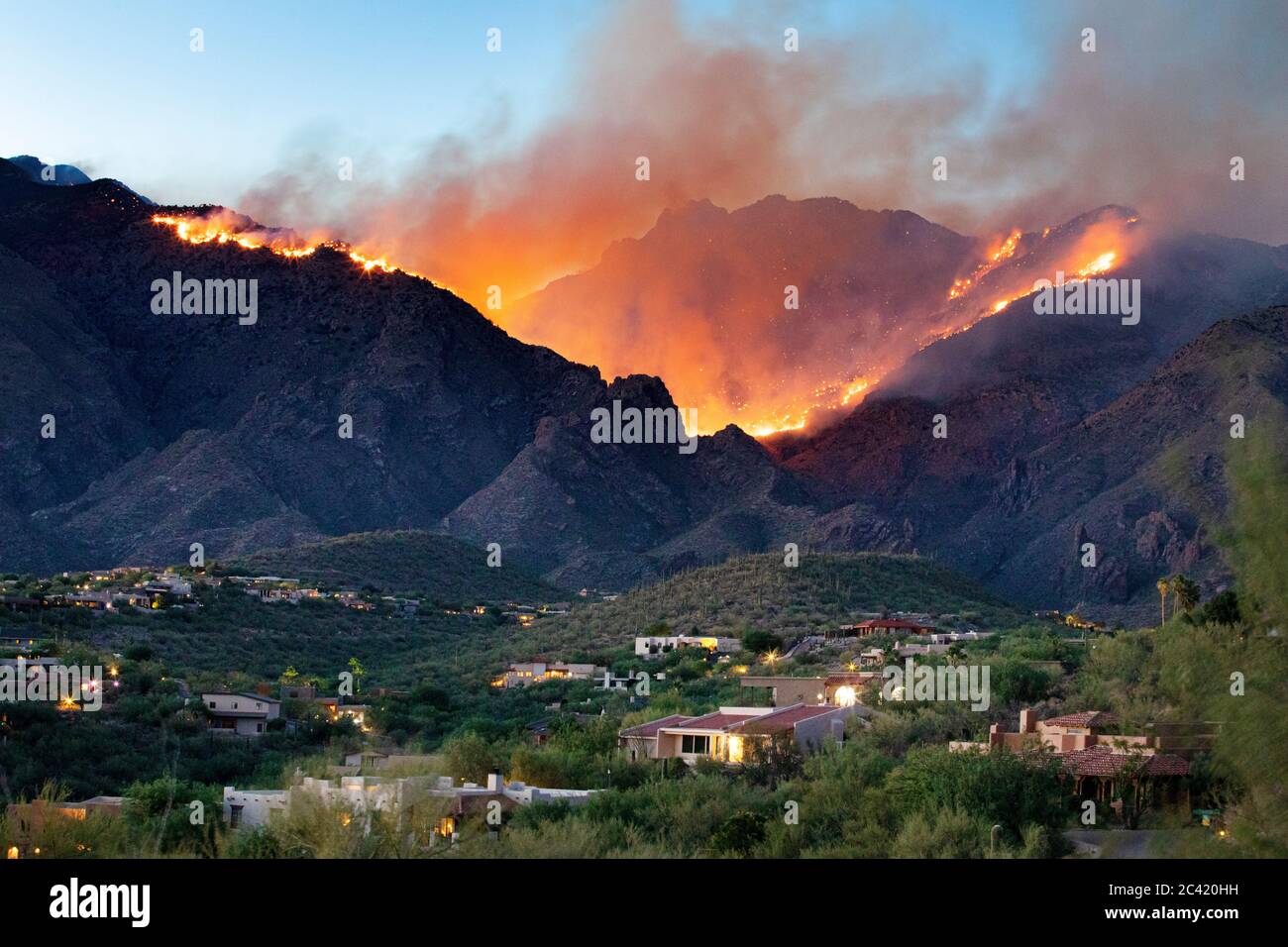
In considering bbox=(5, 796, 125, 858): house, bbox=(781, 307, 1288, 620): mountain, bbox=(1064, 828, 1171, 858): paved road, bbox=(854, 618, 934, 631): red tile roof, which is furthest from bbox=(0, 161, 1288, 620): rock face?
Answer: bbox=(5, 796, 125, 858): house

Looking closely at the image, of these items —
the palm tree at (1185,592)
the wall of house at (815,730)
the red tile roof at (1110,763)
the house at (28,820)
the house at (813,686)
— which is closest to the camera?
the house at (28,820)

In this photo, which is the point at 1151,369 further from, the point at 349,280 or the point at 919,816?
the point at 919,816

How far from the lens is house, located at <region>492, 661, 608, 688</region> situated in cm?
6438

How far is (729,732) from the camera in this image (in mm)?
36781

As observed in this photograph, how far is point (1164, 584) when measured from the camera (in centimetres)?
5869

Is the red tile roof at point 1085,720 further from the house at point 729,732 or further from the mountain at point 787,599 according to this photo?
the mountain at point 787,599

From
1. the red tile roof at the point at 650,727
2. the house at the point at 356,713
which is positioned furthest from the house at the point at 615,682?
the red tile roof at the point at 650,727

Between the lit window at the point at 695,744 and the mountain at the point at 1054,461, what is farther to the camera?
the mountain at the point at 1054,461

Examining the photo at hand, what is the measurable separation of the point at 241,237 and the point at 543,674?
358 ft

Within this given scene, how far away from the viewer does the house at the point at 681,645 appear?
7054 cm

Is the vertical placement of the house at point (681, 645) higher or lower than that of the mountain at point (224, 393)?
lower

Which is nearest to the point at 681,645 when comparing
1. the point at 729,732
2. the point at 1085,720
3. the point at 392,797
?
the point at 729,732

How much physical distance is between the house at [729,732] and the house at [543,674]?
23948 millimetres

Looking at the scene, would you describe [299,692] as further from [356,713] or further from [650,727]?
[650,727]
